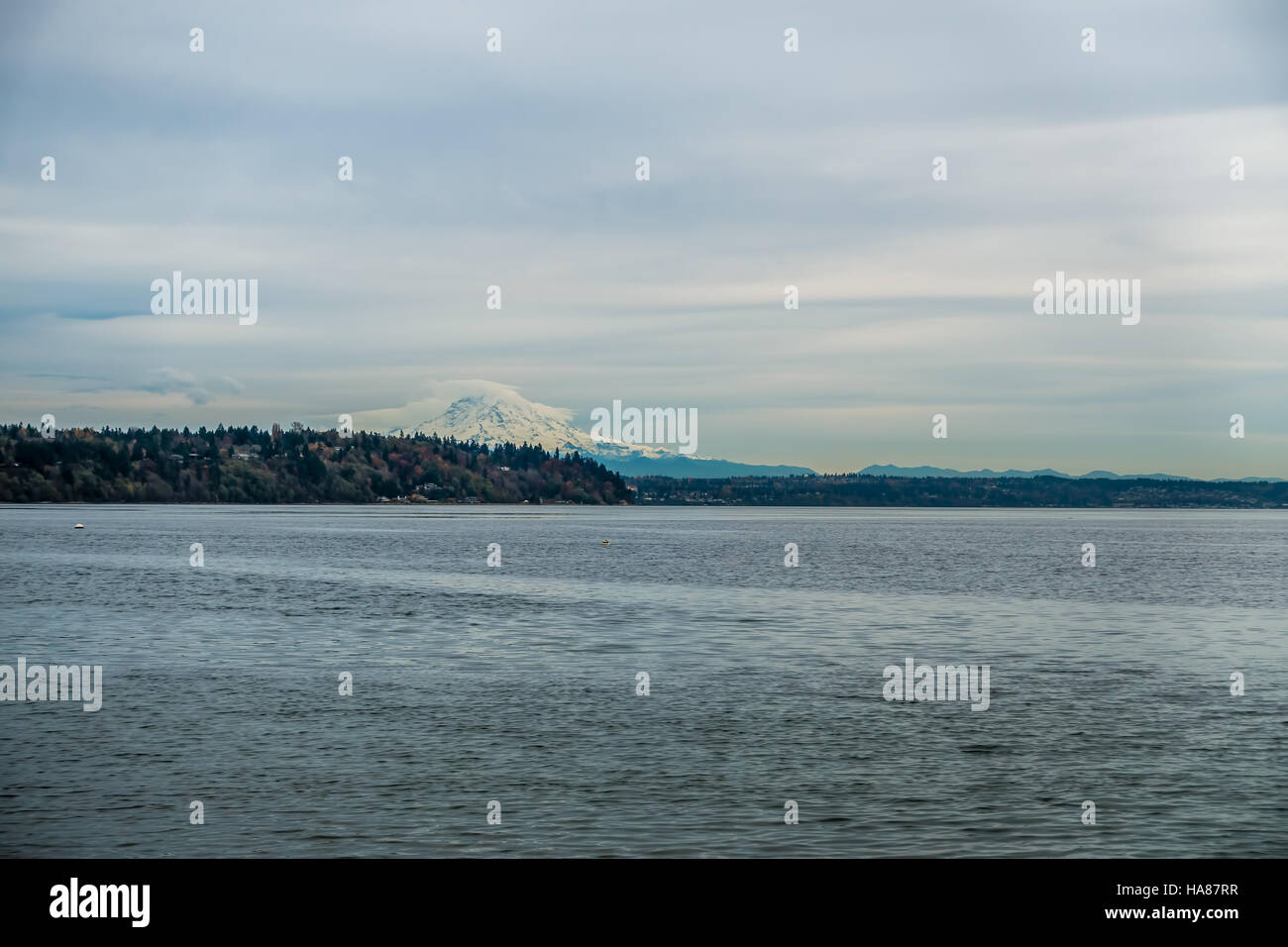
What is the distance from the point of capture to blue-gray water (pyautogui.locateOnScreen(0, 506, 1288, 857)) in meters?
20.9

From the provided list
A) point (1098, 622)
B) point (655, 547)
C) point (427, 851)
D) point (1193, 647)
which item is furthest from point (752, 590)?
point (655, 547)

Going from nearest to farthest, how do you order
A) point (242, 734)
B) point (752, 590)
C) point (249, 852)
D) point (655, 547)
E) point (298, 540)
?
point (249, 852), point (242, 734), point (752, 590), point (655, 547), point (298, 540)

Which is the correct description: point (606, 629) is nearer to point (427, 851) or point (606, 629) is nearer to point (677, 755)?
point (677, 755)

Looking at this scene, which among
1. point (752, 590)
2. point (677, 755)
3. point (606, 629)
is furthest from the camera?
point (752, 590)

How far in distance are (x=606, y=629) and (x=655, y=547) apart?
95.3 metres

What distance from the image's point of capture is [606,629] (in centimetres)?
5519

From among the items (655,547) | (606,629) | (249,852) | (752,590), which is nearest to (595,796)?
(249,852)

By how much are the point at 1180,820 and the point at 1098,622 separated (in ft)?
132

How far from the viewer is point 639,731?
96.7ft

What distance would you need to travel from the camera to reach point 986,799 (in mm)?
23031

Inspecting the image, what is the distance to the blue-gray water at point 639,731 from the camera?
68.5 feet
